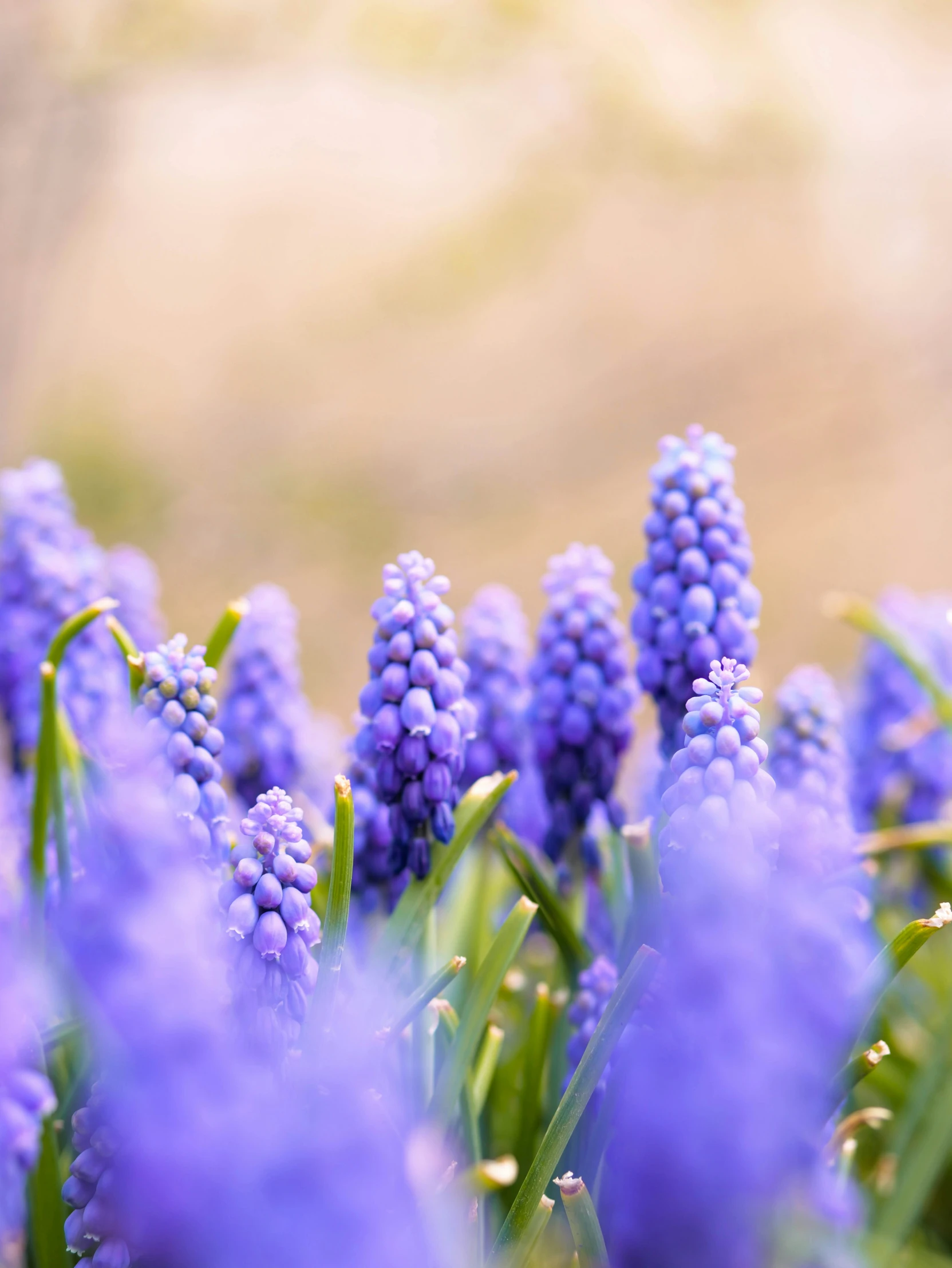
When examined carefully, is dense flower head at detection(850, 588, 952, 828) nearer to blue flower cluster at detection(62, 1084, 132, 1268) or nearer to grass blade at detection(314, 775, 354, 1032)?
grass blade at detection(314, 775, 354, 1032)

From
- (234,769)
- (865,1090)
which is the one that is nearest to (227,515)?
(234,769)

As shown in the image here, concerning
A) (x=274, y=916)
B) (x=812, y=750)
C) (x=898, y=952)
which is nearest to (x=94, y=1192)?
(x=274, y=916)

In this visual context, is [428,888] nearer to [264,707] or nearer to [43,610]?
[264,707]

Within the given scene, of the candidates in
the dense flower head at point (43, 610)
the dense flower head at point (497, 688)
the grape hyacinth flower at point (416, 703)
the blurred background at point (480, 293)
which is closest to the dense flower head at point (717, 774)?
the grape hyacinth flower at point (416, 703)

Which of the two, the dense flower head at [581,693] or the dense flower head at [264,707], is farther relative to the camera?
the dense flower head at [264,707]

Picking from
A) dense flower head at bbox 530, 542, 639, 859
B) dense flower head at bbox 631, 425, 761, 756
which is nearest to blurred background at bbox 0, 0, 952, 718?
dense flower head at bbox 530, 542, 639, 859

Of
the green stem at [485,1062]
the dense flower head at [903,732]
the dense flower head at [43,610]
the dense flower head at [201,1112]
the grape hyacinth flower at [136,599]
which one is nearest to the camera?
the dense flower head at [201,1112]

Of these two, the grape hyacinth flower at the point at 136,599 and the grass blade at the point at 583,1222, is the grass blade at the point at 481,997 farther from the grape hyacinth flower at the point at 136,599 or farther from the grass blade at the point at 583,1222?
the grape hyacinth flower at the point at 136,599
